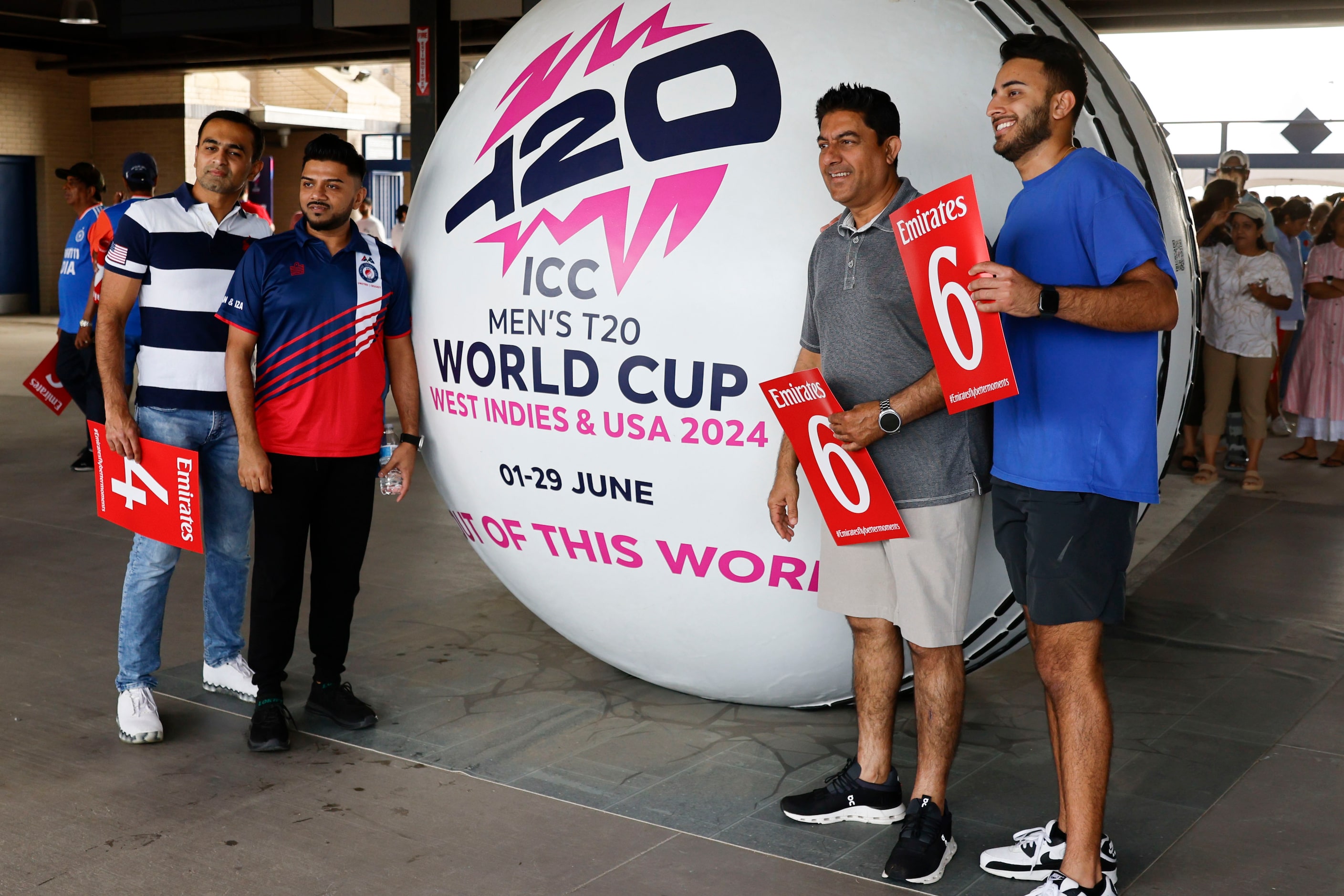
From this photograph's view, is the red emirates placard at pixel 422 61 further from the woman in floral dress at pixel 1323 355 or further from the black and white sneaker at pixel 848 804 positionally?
the black and white sneaker at pixel 848 804

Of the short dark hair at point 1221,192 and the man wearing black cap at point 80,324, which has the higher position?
the short dark hair at point 1221,192

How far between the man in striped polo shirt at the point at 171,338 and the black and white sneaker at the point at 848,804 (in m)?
1.88

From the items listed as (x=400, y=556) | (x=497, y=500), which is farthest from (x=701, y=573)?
(x=400, y=556)

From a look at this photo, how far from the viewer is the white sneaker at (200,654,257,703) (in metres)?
4.12

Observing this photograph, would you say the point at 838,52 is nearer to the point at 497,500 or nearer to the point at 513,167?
the point at 513,167

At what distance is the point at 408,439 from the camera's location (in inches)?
153

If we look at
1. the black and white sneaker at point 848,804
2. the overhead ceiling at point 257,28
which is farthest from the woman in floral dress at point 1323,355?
the black and white sneaker at point 848,804

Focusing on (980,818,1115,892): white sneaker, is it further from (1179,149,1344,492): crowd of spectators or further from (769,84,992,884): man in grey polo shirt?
(1179,149,1344,492): crowd of spectators

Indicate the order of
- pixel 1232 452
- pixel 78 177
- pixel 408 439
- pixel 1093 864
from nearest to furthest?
pixel 1093 864 → pixel 408 439 → pixel 78 177 → pixel 1232 452

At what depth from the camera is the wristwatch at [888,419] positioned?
2.90 meters

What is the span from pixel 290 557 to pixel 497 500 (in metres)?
0.63

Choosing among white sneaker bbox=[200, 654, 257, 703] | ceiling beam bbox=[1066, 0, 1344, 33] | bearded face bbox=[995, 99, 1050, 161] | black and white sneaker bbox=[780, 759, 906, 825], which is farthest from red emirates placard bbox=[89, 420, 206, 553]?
ceiling beam bbox=[1066, 0, 1344, 33]

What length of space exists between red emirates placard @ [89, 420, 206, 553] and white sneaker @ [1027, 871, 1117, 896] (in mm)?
2403

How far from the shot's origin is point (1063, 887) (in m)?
2.82
